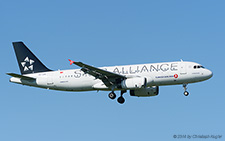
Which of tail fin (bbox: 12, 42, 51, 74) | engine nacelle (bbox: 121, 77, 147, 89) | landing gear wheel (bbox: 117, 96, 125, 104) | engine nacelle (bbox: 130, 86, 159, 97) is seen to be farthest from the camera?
tail fin (bbox: 12, 42, 51, 74)

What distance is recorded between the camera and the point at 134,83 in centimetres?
4825

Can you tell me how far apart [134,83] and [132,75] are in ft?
4.87

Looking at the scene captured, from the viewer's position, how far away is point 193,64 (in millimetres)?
49344

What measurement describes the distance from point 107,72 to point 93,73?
1.67 metres

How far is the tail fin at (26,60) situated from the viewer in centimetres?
5378

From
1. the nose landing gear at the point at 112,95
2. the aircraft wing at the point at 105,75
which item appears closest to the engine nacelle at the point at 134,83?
the aircraft wing at the point at 105,75

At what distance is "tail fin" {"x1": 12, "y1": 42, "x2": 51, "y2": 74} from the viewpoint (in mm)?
53781

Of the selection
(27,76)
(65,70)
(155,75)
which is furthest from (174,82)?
(27,76)

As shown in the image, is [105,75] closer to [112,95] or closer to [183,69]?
[112,95]

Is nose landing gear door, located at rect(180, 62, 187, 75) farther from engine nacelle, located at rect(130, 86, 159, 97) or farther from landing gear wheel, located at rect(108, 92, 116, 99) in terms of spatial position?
landing gear wheel, located at rect(108, 92, 116, 99)

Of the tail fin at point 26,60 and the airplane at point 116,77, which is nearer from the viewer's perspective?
the airplane at point 116,77

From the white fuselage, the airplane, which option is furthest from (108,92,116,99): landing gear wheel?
the white fuselage

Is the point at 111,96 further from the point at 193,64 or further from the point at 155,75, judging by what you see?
the point at 193,64

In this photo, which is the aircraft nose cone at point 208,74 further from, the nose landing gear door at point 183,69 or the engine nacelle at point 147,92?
the engine nacelle at point 147,92
